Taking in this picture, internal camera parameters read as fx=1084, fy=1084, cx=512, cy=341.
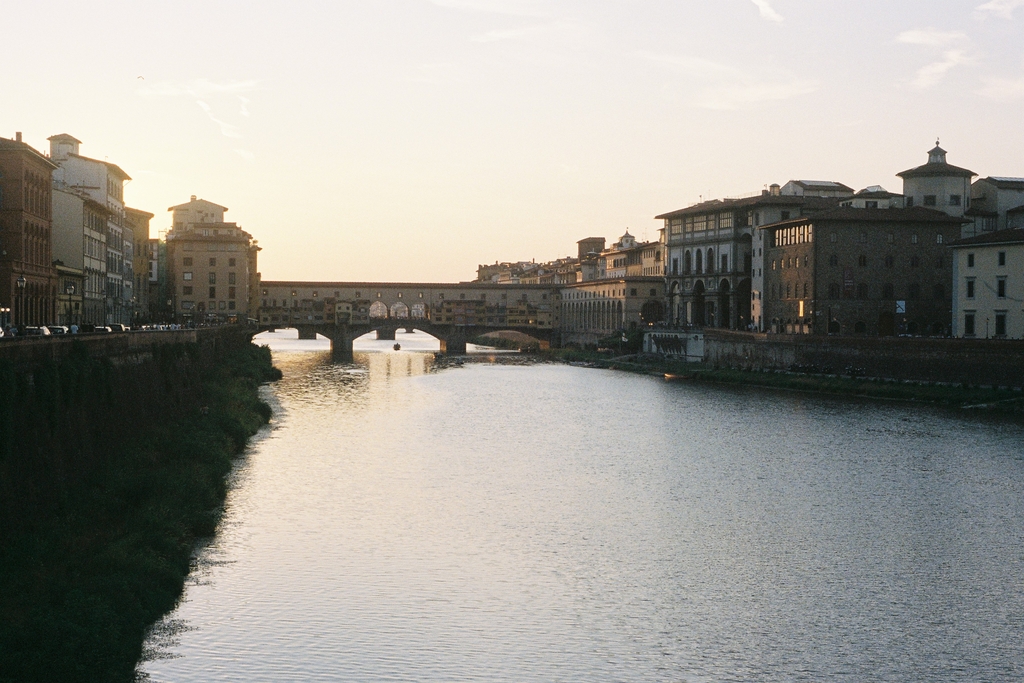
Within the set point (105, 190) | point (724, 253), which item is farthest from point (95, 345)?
point (724, 253)

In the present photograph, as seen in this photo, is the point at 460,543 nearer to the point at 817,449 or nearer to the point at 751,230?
the point at 817,449

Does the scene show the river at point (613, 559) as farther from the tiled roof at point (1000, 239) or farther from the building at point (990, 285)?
the tiled roof at point (1000, 239)

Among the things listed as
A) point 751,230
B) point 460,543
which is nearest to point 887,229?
point 751,230

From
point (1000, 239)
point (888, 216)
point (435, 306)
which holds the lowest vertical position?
point (435, 306)

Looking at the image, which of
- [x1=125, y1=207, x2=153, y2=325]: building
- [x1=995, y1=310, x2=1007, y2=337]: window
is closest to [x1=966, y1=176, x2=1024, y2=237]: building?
[x1=995, y1=310, x2=1007, y2=337]: window

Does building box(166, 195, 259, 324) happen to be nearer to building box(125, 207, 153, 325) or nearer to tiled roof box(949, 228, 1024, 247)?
building box(125, 207, 153, 325)

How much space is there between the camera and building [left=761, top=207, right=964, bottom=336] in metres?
70.8

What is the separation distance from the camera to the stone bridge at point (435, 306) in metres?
118

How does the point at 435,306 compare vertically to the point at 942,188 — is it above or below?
below

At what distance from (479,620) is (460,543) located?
5263 millimetres

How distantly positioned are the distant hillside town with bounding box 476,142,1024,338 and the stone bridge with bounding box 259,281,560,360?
99.5 ft

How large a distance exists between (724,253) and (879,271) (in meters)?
22.2

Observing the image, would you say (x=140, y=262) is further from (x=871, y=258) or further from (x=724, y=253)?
(x=871, y=258)

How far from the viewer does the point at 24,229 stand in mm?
43531
